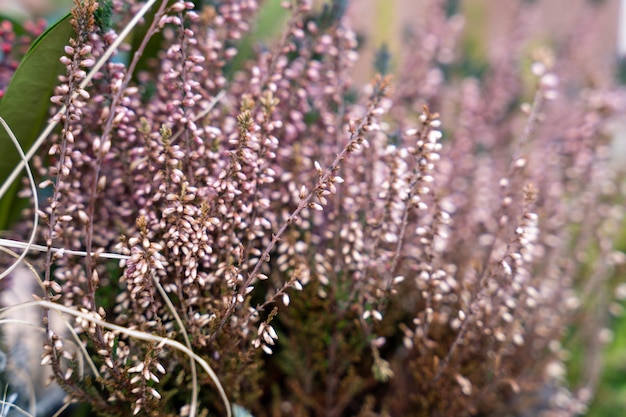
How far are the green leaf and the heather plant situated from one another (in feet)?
0.06

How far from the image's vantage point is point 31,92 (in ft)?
1.72

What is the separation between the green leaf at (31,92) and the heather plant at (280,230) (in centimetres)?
2

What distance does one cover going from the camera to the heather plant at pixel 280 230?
1.47ft

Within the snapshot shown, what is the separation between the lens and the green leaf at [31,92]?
1.58 feet

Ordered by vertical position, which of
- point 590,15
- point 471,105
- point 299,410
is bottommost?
point 299,410

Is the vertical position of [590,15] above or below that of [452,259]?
above

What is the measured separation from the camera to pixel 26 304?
1.45ft

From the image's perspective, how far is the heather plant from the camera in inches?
17.7

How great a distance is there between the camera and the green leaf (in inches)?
18.9

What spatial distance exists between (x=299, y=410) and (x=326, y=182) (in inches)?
12.0

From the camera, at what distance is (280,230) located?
0.44 m

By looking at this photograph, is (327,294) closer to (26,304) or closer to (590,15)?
(26,304)

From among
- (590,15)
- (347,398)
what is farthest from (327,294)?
(590,15)

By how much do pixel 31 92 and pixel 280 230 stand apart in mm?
292
